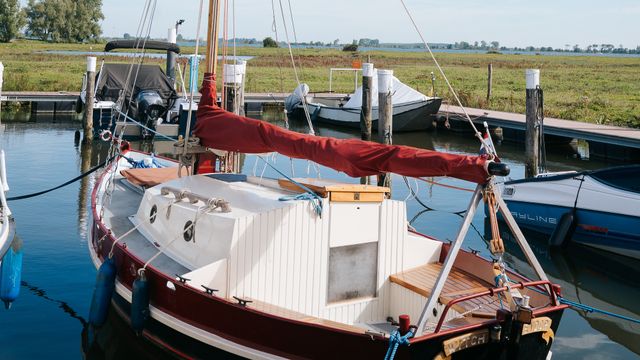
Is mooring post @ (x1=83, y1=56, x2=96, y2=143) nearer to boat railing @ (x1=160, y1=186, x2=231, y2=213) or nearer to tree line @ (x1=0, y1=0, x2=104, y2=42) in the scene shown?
boat railing @ (x1=160, y1=186, x2=231, y2=213)

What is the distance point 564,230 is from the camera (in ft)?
51.7

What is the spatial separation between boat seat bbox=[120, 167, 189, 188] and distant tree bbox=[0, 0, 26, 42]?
10354 centimetres

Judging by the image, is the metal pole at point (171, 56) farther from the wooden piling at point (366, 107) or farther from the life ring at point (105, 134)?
the life ring at point (105, 134)

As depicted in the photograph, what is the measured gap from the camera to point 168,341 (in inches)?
356

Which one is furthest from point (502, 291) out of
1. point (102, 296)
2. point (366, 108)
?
point (366, 108)

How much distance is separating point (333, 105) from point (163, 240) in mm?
27826

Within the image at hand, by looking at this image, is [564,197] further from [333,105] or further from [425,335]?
[333,105]

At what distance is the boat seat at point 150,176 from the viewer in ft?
41.7

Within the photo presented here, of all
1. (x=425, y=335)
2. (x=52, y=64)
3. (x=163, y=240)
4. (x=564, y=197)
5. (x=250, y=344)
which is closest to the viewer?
(x=425, y=335)

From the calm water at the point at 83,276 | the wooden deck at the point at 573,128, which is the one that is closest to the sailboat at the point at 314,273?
the calm water at the point at 83,276

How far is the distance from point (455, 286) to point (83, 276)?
7145mm

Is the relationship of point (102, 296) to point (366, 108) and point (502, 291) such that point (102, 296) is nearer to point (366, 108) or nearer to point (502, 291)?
point (502, 291)

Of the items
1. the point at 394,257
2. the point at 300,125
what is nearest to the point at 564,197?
the point at 394,257

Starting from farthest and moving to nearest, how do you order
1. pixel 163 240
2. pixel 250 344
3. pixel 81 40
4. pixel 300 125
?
pixel 81 40
pixel 300 125
pixel 163 240
pixel 250 344
